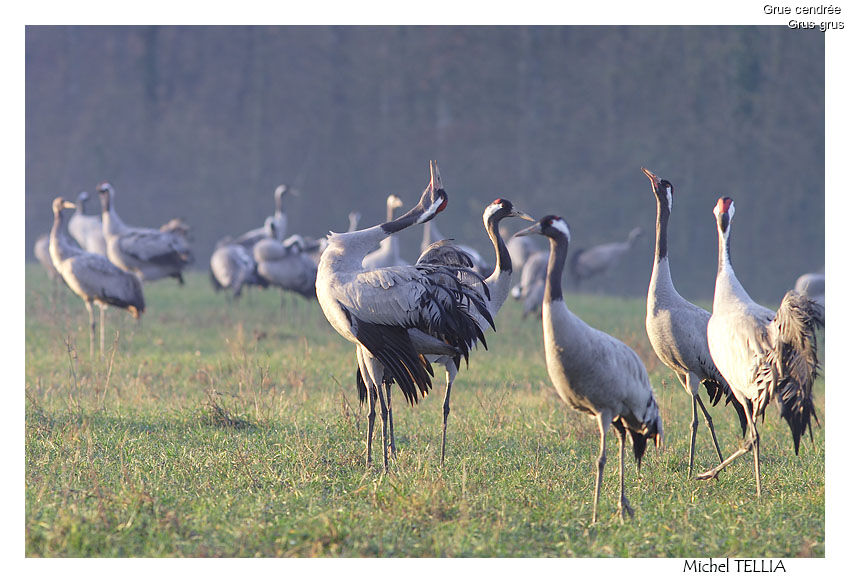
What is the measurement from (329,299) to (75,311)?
8.46 m

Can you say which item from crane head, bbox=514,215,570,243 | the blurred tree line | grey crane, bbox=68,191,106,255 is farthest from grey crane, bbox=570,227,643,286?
crane head, bbox=514,215,570,243

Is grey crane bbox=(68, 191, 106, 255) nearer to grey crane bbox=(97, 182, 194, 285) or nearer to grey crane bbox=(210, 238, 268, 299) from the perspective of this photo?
grey crane bbox=(97, 182, 194, 285)

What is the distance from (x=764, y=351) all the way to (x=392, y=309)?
2050 millimetres

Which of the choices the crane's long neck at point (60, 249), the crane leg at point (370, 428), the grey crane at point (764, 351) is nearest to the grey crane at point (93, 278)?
the crane's long neck at point (60, 249)

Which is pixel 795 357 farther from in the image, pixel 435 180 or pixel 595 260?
pixel 595 260

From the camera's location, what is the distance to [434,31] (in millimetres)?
27672

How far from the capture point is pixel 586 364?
4.52m

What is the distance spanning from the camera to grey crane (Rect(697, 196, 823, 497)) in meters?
4.94

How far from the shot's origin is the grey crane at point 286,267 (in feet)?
46.1

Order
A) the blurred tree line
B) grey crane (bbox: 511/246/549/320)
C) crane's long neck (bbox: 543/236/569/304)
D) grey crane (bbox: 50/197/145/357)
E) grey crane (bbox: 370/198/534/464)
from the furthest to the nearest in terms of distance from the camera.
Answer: the blurred tree line
grey crane (bbox: 511/246/549/320)
grey crane (bbox: 50/197/145/357)
grey crane (bbox: 370/198/534/464)
crane's long neck (bbox: 543/236/569/304)

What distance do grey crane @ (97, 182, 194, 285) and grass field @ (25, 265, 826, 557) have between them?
4018mm
